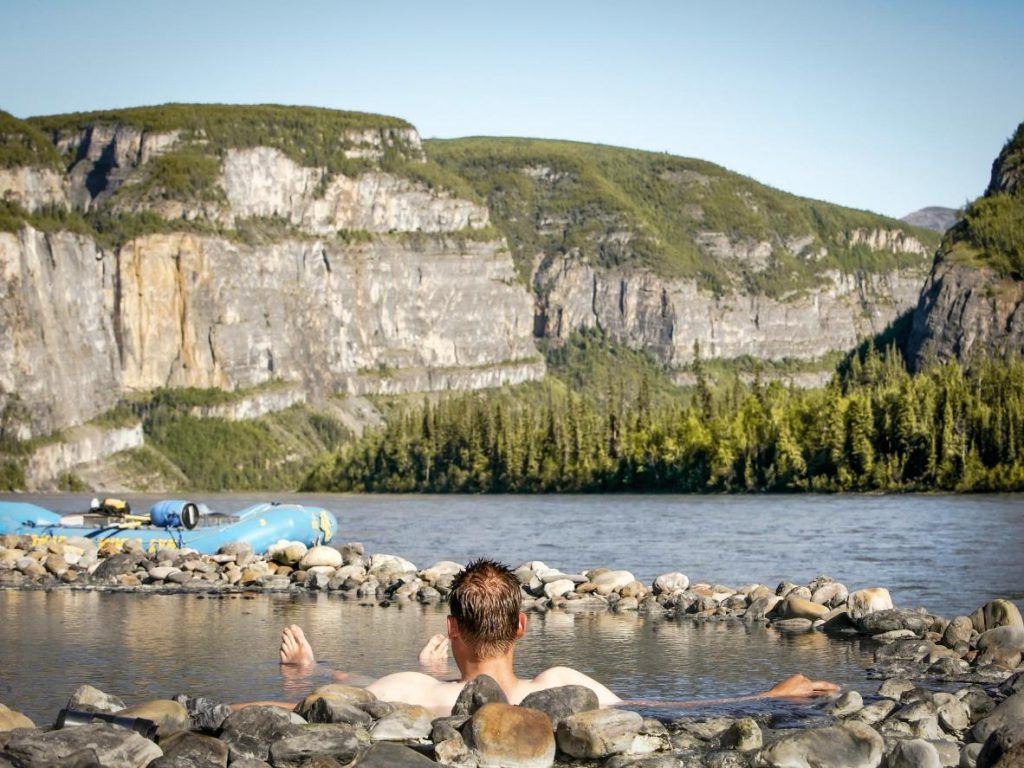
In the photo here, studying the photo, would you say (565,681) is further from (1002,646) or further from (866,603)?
(866,603)

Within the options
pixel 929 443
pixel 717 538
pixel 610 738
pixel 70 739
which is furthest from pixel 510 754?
pixel 929 443

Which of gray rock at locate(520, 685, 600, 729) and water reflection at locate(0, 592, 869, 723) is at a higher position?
gray rock at locate(520, 685, 600, 729)

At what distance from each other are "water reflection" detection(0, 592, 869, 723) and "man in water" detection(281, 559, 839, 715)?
448cm

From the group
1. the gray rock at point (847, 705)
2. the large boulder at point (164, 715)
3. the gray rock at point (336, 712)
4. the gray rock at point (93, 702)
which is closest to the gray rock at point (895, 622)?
the gray rock at point (847, 705)

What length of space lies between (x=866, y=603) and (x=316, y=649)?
11999mm

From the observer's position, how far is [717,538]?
7175cm

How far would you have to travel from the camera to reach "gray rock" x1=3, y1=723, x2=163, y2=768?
15609 millimetres

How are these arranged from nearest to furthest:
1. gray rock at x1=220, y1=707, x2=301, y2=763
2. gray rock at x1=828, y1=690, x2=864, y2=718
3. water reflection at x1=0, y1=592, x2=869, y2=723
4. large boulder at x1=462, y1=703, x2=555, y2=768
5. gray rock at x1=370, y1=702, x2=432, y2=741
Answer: large boulder at x1=462, y1=703, x2=555, y2=768 → gray rock at x1=220, y1=707, x2=301, y2=763 → gray rock at x1=370, y1=702, x2=432, y2=741 → gray rock at x1=828, y1=690, x2=864, y2=718 → water reflection at x1=0, y1=592, x2=869, y2=723

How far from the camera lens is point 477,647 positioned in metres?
15.9

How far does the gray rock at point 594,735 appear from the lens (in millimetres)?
16922

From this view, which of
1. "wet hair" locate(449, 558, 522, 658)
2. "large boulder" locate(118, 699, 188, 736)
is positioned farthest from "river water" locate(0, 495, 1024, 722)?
"wet hair" locate(449, 558, 522, 658)

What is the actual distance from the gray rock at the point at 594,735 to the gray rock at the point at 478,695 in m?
0.90

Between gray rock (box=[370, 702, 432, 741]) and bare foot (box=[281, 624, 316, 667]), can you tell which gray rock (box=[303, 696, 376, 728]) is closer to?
gray rock (box=[370, 702, 432, 741])

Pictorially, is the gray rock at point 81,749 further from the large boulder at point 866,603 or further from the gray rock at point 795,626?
the large boulder at point 866,603
